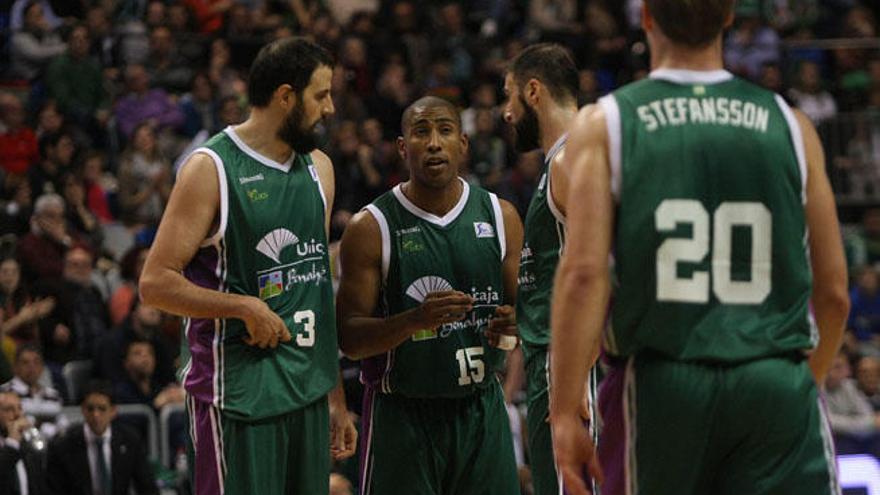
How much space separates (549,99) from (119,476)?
5465 millimetres

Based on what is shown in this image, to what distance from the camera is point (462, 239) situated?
687cm

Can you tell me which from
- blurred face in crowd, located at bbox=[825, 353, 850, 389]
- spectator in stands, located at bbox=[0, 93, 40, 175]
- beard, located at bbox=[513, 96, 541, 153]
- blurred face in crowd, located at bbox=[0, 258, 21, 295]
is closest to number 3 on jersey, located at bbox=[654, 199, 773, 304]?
beard, located at bbox=[513, 96, 541, 153]

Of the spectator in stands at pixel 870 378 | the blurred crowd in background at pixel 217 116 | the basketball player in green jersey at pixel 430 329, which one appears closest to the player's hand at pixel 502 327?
the basketball player in green jersey at pixel 430 329

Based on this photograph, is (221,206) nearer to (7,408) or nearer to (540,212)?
(540,212)

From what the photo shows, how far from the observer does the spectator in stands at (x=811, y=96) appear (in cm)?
1884

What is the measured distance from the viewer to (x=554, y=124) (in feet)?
22.1

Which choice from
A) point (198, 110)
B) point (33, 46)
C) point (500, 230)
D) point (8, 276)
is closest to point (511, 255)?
point (500, 230)

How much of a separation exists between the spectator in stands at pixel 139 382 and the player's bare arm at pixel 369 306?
567cm

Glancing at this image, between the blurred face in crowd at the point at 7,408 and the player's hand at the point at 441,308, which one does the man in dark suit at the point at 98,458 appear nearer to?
the blurred face in crowd at the point at 7,408

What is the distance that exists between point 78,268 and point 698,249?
9910 mm

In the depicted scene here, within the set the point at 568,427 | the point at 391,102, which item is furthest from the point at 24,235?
the point at 568,427

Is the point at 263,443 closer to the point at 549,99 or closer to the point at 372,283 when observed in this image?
the point at 372,283

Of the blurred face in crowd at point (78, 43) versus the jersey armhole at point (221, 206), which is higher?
the blurred face in crowd at point (78, 43)

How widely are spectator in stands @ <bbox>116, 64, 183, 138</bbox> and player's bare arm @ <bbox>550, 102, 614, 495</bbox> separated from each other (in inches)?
492
